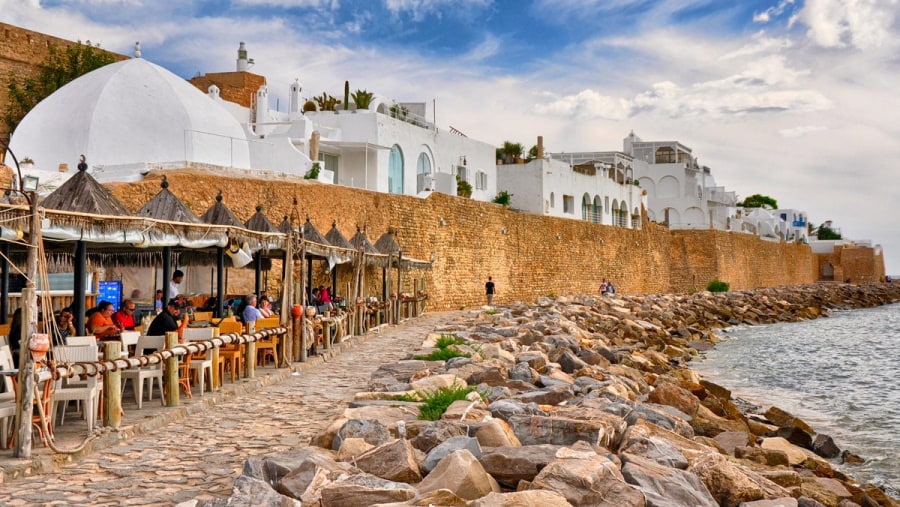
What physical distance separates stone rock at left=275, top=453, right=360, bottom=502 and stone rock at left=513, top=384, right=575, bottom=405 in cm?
344

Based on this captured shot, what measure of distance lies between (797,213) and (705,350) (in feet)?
270

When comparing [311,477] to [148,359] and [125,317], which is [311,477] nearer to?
[148,359]

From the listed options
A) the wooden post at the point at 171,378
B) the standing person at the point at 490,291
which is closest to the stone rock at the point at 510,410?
the wooden post at the point at 171,378

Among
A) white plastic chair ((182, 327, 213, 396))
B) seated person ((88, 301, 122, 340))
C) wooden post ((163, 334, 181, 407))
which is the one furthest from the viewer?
seated person ((88, 301, 122, 340))

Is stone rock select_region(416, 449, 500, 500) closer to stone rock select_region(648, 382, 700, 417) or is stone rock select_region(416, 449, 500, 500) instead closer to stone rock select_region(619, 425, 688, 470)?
stone rock select_region(619, 425, 688, 470)

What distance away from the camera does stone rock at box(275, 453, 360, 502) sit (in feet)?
15.9

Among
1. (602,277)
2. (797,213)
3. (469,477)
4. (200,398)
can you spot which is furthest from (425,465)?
(797,213)

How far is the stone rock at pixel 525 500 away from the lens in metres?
4.43

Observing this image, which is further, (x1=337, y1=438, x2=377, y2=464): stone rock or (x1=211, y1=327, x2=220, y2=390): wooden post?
(x1=211, y1=327, x2=220, y2=390): wooden post

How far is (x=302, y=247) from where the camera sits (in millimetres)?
12906

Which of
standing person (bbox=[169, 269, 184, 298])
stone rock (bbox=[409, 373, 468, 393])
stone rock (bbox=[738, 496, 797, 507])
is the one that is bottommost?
stone rock (bbox=[738, 496, 797, 507])

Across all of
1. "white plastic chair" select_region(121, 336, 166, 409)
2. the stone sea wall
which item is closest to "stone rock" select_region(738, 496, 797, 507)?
"white plastic chair" select_region(121, 336, 166, 409)

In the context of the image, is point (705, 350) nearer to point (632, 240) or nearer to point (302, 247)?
point (302, 247)

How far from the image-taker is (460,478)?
16.2 ft
